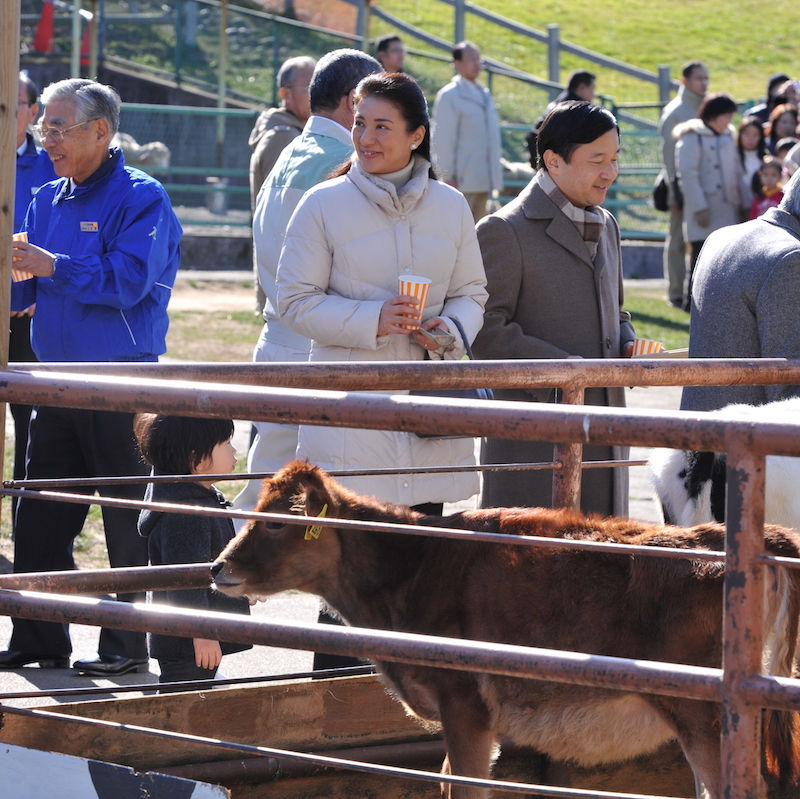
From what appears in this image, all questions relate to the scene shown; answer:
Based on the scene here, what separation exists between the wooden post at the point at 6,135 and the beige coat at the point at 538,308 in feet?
6.68

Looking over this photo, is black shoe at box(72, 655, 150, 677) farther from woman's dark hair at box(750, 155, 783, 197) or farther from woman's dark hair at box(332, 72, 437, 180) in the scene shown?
woman's dark hair at box(750, 155, 783, 197)

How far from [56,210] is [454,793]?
109 inches

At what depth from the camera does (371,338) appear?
3785mm

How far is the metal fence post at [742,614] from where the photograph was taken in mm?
1942

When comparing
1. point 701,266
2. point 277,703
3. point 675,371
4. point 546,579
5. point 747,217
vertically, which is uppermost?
point 747,217

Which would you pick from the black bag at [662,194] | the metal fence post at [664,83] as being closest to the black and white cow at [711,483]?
the black bag at [662,194]

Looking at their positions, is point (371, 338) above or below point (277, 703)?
above

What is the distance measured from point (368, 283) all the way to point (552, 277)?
0.71 m

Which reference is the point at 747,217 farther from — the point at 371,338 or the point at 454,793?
the point at 454,793

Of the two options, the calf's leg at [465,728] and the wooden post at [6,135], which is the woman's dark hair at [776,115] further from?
the wooden post at [6,135]

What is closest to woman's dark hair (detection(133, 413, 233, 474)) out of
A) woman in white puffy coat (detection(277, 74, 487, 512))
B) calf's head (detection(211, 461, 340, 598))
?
woman in white puffy coat (detection(277, 74, 487, 512))

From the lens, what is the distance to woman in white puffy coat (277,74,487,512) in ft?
12.7

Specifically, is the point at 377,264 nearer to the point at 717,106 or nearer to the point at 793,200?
the point at 793,200

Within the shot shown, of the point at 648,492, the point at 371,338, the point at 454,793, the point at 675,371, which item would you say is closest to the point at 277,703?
the point at 454,793
